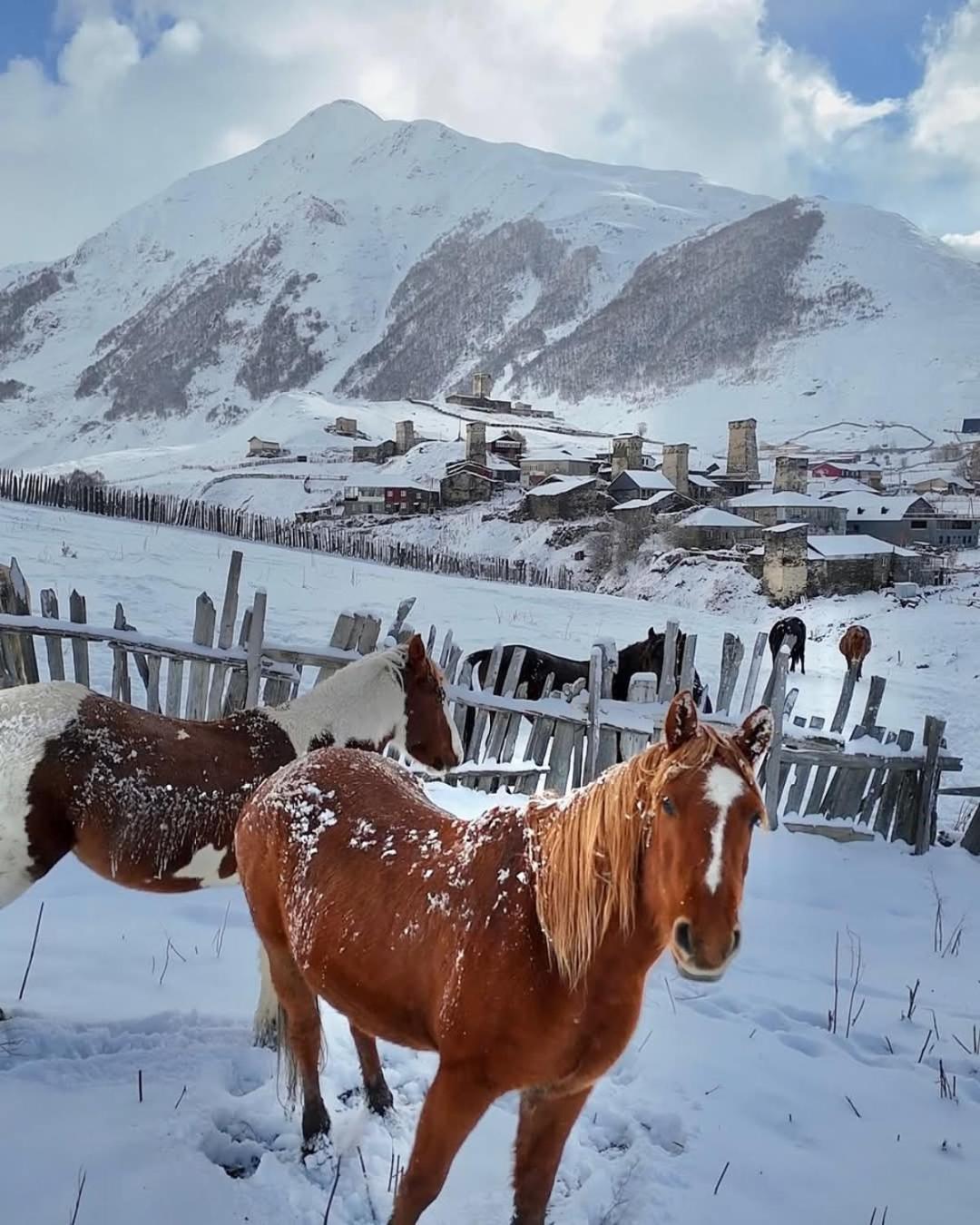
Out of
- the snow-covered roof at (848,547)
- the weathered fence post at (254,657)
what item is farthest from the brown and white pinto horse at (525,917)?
the snow-covered roof at (848,547)

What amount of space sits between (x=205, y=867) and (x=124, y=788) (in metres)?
0.50

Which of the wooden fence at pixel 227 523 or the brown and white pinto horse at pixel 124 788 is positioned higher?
the wooden fence at pixel 227 523

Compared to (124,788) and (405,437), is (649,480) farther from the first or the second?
(124,788)

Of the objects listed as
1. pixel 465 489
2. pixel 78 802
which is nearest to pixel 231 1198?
pixel 78 802

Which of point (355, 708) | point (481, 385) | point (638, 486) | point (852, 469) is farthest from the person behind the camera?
point (481, 385)

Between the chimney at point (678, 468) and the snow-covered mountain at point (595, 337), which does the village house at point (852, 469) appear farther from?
the chimney at point (678, 468)

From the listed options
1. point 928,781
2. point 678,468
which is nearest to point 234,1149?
point 928,781

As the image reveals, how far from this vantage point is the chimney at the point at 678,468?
54.5 meters

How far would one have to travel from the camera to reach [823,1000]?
4.02 m

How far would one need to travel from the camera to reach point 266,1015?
314 centimetres

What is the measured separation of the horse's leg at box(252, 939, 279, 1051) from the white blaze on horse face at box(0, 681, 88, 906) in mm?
1028

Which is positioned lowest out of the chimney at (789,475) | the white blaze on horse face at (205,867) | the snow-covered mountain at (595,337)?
the white blaze on horse face at (205,867)

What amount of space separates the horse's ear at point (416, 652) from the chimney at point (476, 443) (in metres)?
59.0

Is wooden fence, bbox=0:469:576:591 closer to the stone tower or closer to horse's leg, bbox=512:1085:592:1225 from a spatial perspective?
the stone tower
